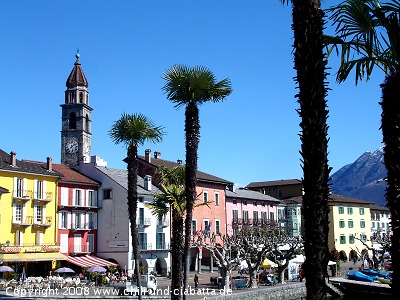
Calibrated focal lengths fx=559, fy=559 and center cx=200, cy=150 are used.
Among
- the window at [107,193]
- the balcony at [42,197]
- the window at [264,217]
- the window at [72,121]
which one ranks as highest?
the window at [72,121]

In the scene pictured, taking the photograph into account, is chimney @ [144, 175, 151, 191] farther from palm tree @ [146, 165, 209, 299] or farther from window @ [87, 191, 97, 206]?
palm tree @ [146, 165, 209, 299]

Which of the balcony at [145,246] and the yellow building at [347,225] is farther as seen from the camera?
the yellow building at [347,225]

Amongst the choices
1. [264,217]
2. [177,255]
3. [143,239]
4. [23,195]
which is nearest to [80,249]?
[143,239]

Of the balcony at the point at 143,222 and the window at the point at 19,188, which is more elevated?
the window at the point at 19,188

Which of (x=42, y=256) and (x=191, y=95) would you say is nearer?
(x=191, y=95)

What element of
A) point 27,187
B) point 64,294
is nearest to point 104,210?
point 27,187

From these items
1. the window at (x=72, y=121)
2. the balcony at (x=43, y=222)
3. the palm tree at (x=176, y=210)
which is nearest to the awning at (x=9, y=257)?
the balcony at (x=43, y=222)

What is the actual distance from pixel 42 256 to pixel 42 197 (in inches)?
230

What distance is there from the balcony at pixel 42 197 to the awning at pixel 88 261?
5932 millimetres

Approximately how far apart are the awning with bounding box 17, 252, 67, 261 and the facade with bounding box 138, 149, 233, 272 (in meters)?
16.3

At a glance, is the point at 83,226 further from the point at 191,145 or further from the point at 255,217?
the point at 191,145

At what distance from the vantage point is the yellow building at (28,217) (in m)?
49.3

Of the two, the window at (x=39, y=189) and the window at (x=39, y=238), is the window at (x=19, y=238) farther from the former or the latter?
the window at (x=39, y=189)

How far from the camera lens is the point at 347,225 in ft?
303
